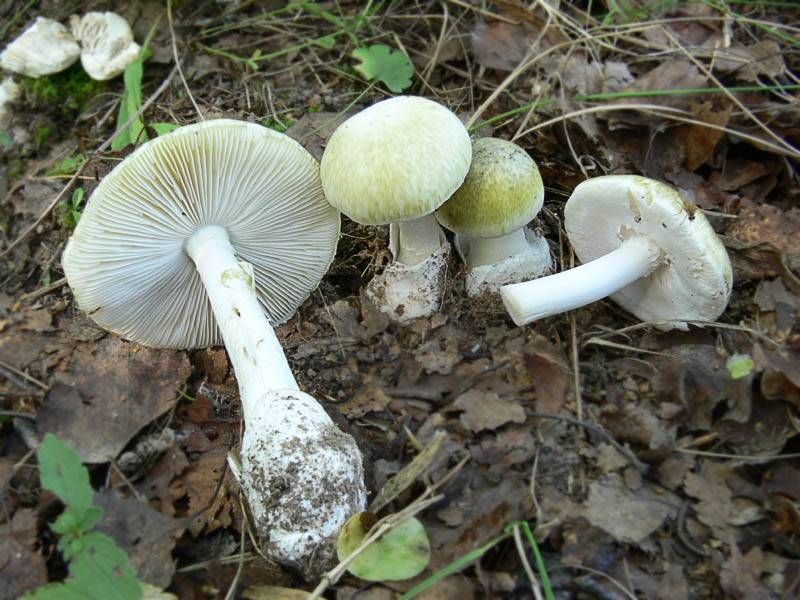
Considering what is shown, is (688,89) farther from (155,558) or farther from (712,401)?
(155,558)

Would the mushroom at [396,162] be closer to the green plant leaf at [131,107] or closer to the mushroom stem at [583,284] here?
the mushroom stem at [583,284]

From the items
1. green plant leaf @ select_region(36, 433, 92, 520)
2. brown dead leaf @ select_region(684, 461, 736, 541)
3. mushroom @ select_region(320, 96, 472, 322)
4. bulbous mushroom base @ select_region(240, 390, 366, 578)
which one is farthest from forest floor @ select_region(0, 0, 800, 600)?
mushroom @ select_region(320, 96, 472, 322)

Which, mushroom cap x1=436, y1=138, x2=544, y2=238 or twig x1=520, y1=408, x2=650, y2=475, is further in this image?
mushroom cap x1=436, y1=138, x2=544, y2=238

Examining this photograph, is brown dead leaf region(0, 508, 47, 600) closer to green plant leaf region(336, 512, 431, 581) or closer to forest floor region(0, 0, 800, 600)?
forest floor region(0, 0, 800, 600)

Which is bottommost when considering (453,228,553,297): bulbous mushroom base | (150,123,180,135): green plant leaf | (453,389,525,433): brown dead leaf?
(453,389,525,433): brown dead leaf

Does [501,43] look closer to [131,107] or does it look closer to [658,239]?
[658,239]
